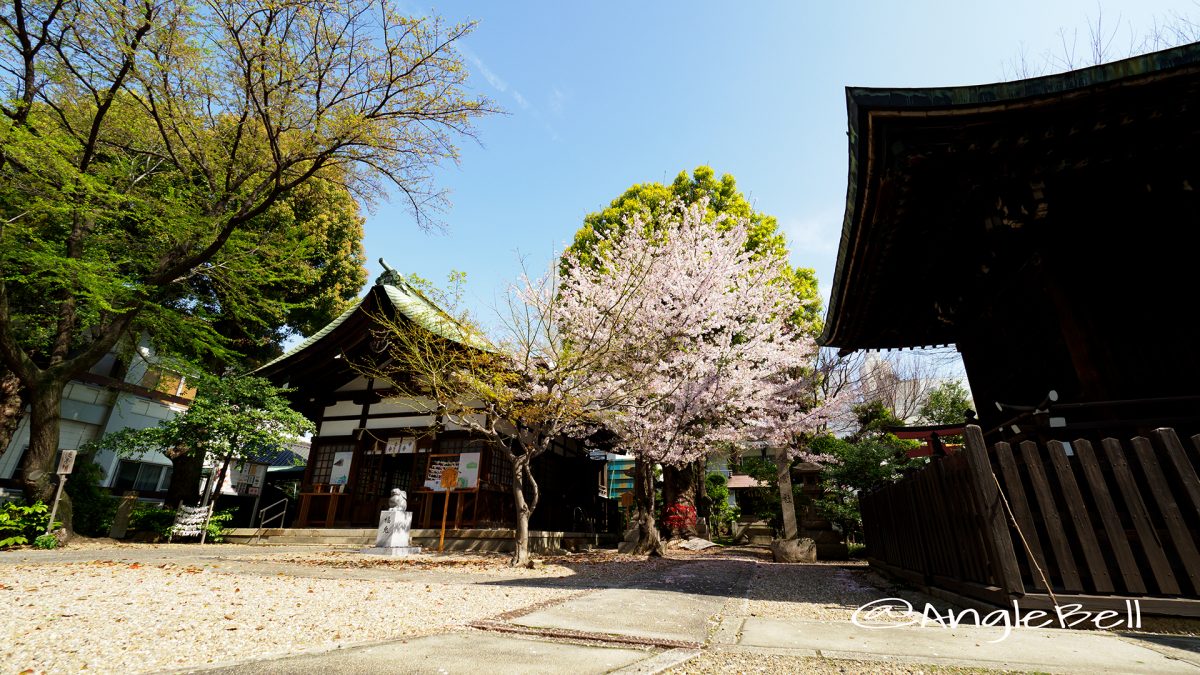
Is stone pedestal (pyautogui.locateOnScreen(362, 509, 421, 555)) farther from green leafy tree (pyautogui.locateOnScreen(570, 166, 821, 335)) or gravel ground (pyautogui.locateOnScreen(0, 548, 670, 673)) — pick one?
green leafy tree (pyautogui.locateOnScreen(570, 166, 821, 335))

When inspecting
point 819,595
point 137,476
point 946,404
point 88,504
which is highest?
point 946,404

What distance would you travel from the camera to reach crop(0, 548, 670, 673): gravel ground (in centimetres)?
250

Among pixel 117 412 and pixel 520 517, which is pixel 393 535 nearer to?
pixel 520 517

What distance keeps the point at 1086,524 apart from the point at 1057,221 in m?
3.07

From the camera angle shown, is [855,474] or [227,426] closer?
[855,474]

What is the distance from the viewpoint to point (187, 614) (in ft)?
11.2

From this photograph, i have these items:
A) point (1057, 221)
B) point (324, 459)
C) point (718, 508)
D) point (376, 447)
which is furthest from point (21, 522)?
point (718, 508)

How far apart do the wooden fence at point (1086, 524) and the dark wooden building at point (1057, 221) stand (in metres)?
0.77

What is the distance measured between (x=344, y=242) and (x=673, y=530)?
1596cm

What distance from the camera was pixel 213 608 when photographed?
12.0 ft

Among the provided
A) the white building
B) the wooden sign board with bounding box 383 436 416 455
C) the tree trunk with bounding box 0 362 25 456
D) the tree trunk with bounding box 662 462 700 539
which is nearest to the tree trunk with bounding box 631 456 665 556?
the tree trunk with bounding box 662 462 700 539

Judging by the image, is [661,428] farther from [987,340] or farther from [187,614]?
[187,614]

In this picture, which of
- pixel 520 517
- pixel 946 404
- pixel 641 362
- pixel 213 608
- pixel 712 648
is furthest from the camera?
pixel 946 404

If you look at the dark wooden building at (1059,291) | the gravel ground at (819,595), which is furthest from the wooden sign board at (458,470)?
the dark wooden building at (1059,291)
